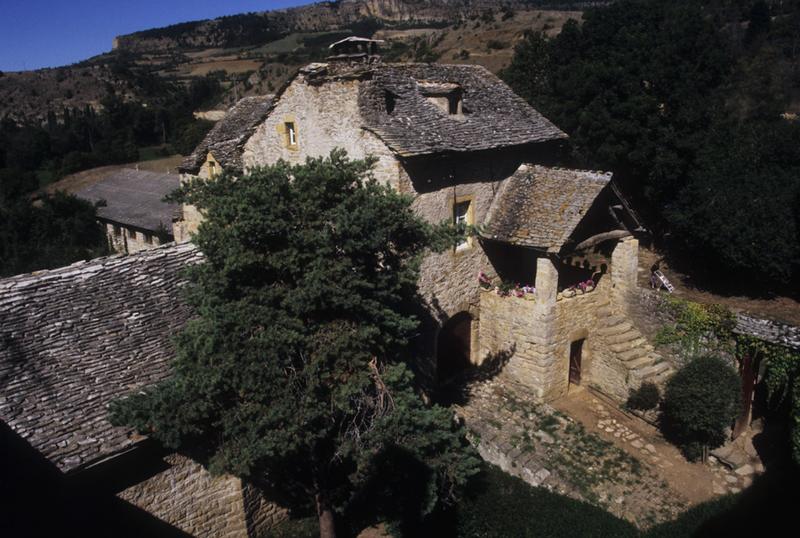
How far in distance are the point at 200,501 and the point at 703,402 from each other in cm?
1298

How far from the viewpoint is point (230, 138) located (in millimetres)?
22406

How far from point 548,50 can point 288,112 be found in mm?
31016

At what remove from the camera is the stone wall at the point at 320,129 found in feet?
51.3

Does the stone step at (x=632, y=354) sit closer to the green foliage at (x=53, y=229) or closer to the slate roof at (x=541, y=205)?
the slate roof at (x=541, y=205)

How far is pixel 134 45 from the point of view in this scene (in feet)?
567

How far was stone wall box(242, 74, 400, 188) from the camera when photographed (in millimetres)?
15625

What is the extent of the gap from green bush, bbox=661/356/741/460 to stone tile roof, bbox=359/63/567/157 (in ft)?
28.3

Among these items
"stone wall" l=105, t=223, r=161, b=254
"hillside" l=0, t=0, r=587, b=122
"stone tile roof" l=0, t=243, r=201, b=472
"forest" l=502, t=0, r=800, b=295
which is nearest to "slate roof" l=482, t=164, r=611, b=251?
"stone tile roof" l=0, t=243, r=201, b=472

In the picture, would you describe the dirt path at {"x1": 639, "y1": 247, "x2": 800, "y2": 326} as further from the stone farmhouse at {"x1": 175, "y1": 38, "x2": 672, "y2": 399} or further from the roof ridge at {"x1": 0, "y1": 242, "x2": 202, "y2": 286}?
the roof ridge at {"x1": 0, "y1": 242, "x2": 202, "y2": 286}

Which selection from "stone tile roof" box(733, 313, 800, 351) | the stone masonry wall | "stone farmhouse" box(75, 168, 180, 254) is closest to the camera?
"stone tile roof" box(733, 313, 800, 351)

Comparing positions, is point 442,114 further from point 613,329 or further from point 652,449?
point 652,449

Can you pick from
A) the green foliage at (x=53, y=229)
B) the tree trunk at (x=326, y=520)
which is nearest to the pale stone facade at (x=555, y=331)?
the tree trunk at (x=326, y=520)

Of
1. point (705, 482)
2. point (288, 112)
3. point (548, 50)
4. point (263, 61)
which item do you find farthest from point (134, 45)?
point (705, 482)

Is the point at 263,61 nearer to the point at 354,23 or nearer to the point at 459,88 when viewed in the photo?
the point at 354,23
